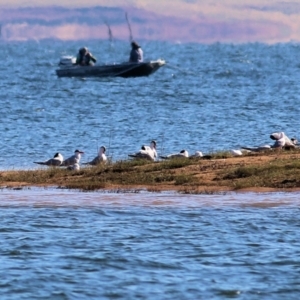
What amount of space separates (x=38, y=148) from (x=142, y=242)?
13269mm

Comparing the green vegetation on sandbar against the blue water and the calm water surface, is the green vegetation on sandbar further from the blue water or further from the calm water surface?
the blue water

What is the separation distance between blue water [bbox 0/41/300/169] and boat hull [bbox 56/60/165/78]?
0.73 meters

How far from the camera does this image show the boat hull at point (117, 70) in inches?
2153

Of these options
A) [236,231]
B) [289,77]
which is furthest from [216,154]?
[289,77]

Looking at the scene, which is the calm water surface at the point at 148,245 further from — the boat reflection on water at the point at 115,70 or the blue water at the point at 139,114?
the boat reflection on water at the point at 115,70

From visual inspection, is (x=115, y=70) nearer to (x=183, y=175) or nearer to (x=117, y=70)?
(x=117, y=70)

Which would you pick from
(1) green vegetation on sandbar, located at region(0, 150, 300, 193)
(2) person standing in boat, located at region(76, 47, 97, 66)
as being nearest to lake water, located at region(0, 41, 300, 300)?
(1) green vegetation on sandbar, located at region(0, 150, 300, 193)

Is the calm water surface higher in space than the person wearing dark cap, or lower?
lower

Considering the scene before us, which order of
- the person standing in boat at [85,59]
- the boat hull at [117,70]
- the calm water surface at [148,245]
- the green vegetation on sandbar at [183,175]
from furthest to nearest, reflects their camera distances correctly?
1. the boat hull at [117,70]
2. the person standing in boat at [85,59]
3. the green vegetation on sandbar at [183,175]
4. the calm water surface at [148,245]

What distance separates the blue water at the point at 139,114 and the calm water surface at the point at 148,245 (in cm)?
670

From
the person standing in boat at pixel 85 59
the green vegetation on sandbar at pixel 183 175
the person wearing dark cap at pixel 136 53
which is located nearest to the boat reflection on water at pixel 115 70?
the person standing in boat at pixel 85 59

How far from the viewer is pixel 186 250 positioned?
13727 mm

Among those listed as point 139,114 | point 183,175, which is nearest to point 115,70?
point 139,114

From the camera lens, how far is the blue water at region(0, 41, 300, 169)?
27.9 metres
